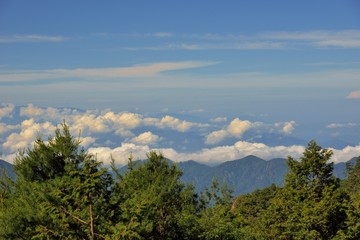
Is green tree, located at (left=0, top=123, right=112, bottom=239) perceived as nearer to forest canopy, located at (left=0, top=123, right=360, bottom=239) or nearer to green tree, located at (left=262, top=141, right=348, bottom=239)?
forest canopy, located at (left=0, top=123, right=360, bottom=239)

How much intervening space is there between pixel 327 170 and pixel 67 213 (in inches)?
1295

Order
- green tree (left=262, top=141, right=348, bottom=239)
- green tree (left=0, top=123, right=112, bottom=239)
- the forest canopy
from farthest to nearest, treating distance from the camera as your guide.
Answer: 1. green tree (left=262, top=141, right=348, bottom=239)
2. the forest canopy
3. green tree (left=0, top=123, right=112, bottom=239)

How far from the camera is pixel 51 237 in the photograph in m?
25.9

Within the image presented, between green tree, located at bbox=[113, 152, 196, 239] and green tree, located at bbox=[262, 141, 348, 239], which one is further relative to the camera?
green tree, located at bbox=[262, 141, 348, 239]

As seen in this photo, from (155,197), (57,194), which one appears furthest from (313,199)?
(57,194)

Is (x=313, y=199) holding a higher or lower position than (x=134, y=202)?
lower

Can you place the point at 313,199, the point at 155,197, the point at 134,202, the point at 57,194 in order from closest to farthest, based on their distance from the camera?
the point at 57,194 < the point at 134,202 < the point at 155,197 < the point at 313,199

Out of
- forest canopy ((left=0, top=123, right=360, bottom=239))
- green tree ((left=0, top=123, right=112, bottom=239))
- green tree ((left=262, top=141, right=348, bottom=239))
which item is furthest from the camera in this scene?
green tree ((left=262, top=141, right=348, bottom=239))

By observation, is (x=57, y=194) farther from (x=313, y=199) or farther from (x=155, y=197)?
(x=313, y=199)

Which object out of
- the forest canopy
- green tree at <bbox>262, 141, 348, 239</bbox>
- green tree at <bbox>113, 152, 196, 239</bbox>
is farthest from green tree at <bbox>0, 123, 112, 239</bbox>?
green tree at <bbox>262, 141, 348, 239</bbox>

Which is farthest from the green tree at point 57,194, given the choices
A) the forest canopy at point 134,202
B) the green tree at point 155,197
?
the green tree at point 155,197

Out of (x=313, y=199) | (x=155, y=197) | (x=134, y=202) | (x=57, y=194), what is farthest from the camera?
(x=313, y=199)

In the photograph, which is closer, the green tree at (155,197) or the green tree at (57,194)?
the green tree at (57,194)

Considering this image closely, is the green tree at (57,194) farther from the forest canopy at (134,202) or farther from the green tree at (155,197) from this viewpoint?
the green tree at (155,197)
